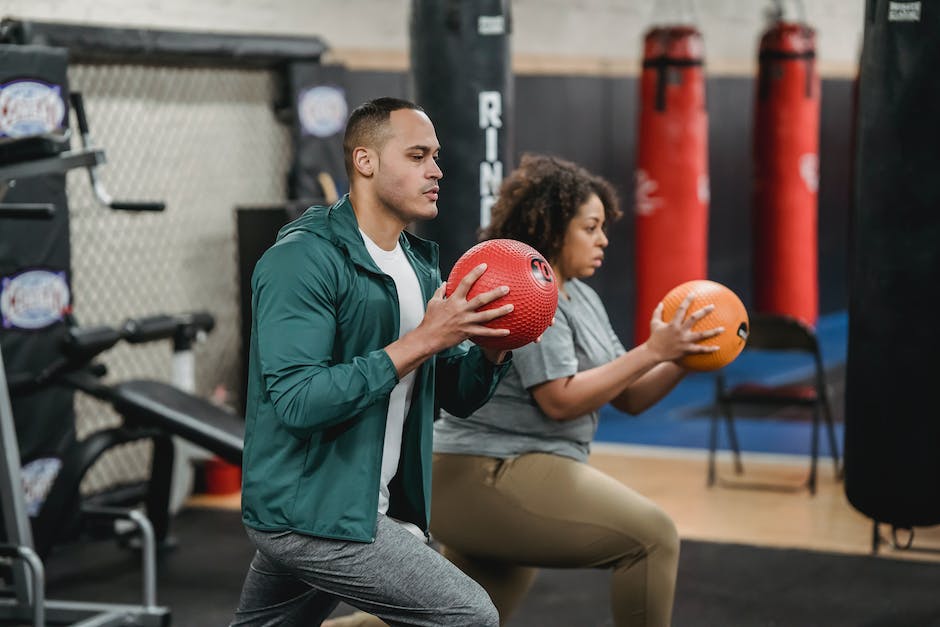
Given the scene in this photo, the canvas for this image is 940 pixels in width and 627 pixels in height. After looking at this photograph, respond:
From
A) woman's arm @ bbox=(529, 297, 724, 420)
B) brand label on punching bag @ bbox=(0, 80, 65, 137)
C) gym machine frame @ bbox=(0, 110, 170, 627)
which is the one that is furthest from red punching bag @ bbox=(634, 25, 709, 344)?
woman's arm @ bbox=(529, 297, 724, 420)

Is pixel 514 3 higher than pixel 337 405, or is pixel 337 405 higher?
pixel 514 3

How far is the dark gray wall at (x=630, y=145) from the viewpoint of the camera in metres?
8.38

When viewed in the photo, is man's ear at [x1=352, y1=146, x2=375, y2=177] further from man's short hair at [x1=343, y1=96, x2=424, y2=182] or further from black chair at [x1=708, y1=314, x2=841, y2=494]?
black chair at [x1=708, y1=314, x2=841, y2=494]

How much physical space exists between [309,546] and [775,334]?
433 centimetres

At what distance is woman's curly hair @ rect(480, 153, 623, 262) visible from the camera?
10.6 ft

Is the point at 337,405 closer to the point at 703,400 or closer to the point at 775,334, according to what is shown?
the point at 775,334

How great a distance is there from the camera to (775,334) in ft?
20.7

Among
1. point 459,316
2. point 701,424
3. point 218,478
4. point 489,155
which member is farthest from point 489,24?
point 701,424

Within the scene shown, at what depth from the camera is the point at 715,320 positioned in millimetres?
2887

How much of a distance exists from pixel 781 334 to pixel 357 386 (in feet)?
14.4

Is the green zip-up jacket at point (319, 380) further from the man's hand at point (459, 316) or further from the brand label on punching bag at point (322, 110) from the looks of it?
the brand label on punching bag at point (322, 110)

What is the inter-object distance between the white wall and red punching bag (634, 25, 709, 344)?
1.06 m

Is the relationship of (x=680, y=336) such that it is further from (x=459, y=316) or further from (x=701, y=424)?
(x=701, y=424)

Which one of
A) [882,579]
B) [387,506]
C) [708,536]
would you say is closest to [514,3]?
[708,536]
